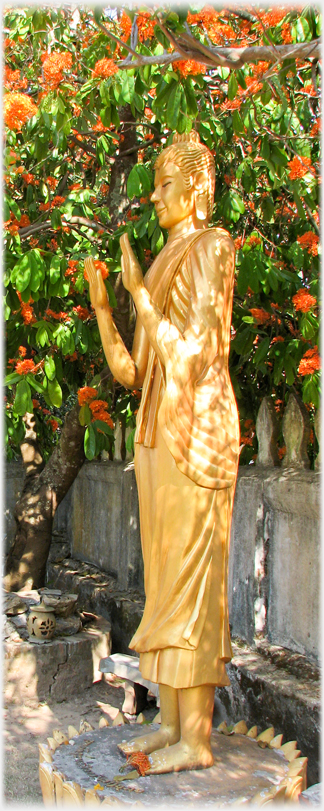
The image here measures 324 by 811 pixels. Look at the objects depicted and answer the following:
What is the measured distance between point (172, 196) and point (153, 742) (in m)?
2.20

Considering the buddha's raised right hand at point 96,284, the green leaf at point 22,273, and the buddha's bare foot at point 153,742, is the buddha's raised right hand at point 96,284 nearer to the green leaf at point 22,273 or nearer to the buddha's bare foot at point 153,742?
the green leaf at point 22,273

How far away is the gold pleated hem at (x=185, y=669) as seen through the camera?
8.79 feet

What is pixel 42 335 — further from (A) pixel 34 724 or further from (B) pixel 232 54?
(A) pixel 34 724

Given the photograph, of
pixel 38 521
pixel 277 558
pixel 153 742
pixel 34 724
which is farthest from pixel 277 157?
pixel 38 521

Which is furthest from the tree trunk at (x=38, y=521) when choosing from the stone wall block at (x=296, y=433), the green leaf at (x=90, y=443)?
the stone wall block at (x=296, y=433)

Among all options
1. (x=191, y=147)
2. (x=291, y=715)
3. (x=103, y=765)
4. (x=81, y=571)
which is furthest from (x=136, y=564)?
(x=191, y=147)

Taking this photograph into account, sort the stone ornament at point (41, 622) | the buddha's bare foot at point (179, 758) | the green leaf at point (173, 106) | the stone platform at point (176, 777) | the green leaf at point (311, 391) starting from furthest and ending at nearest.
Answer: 1. the stone ornament at point (41, 622)
2. the green leaf at point (311, 391)
3. the green leaf at point (173, 106)
4. the buddha's bare foot at point (179, 758)
5. the stone platform at point (176, 777)

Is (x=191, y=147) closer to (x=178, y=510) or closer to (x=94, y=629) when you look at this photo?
(x=178, y=510)

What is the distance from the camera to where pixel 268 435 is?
426 cm

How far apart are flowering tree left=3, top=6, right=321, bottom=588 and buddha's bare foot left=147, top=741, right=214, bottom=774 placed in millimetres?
1723

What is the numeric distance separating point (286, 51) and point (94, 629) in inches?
150

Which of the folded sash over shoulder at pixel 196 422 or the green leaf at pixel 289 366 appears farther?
the green leaf at pixel 289 366

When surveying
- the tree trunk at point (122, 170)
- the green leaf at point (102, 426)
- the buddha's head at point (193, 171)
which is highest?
the tree trunk at point (122, 170)

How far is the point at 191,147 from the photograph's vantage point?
3100mm
